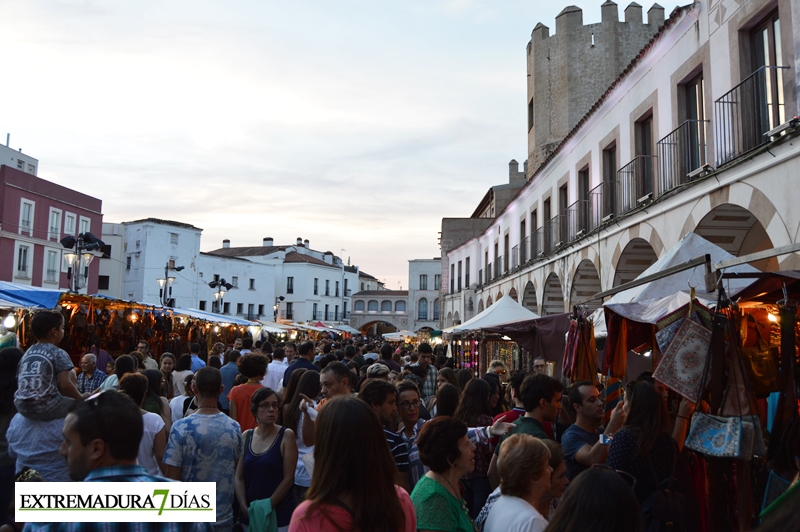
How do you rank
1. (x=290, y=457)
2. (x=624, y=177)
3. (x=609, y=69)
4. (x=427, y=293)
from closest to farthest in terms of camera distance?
1. (x=290, y=457)
2. (x=624, y=177)
3. (x=609, y=69)
4. (x=427, y=293)

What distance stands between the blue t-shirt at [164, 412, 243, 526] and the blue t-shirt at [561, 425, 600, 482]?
2.15 meters

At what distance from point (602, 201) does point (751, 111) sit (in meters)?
6.14

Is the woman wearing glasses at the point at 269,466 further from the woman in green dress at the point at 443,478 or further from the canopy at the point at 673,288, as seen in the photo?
the canopy at the point at 673,288

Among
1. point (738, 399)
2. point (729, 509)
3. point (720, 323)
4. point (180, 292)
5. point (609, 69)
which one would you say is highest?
point (609, 69)

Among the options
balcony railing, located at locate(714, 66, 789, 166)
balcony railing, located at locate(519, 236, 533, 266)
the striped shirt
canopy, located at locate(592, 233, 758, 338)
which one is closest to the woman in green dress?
the striped shirt

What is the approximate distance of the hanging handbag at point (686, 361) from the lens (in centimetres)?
471

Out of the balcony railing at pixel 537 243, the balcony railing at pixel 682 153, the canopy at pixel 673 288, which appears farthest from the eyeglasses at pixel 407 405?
the balcony railing at pixel 537 243

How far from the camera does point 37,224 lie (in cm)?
3609

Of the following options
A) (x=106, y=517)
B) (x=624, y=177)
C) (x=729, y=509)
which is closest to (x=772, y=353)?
(x=729, y=509)

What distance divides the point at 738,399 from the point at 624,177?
34.0 ft

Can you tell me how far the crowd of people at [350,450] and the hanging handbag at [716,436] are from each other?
0.60ft

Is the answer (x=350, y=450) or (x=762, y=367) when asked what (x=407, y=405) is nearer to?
(x=762, y=367)

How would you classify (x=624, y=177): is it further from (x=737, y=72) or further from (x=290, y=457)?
(x=290, y=457)

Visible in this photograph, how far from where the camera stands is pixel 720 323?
460 cm
